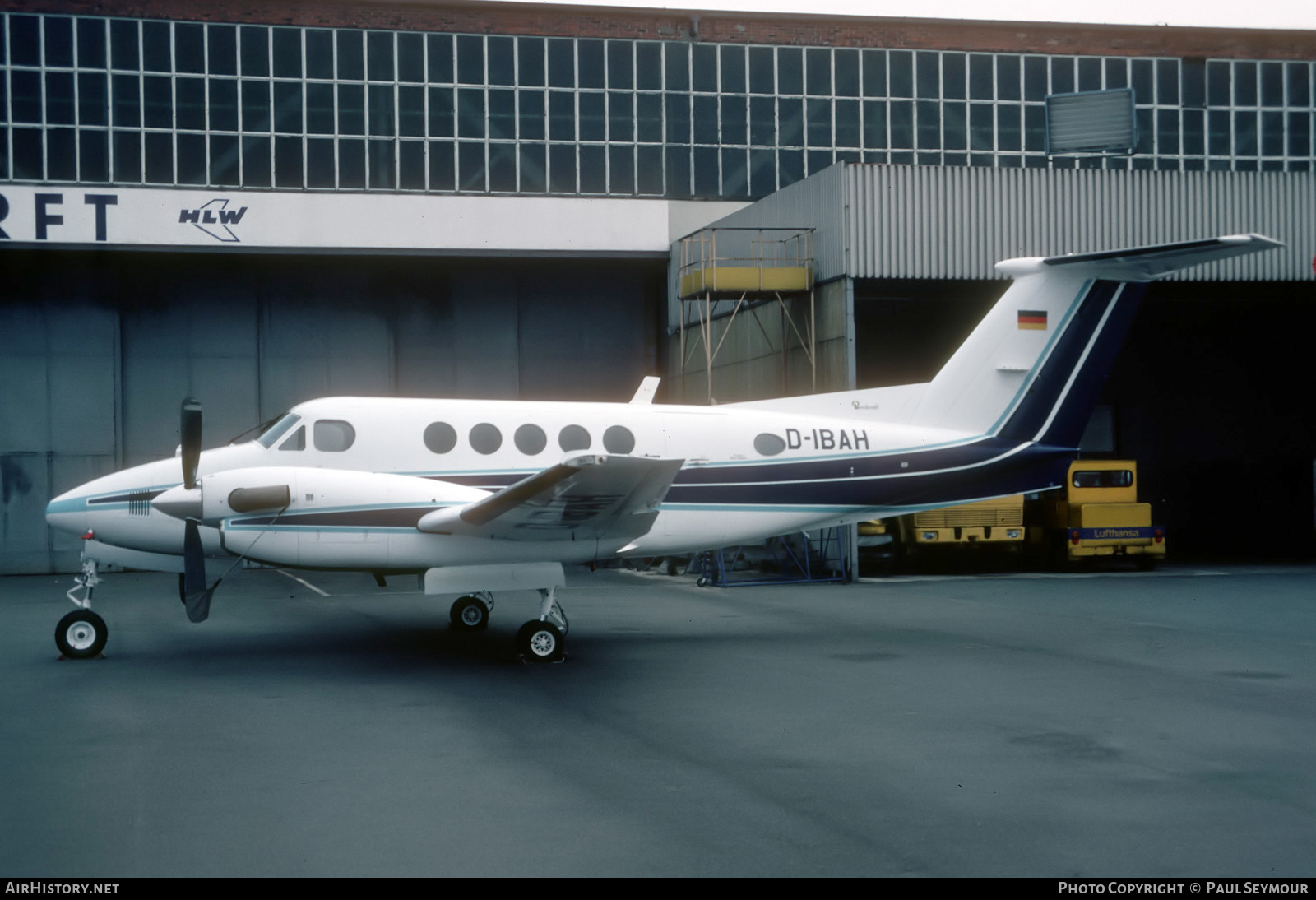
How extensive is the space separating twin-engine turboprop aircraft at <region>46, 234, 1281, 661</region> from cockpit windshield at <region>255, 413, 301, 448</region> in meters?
0.02

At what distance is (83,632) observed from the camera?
40.1ft

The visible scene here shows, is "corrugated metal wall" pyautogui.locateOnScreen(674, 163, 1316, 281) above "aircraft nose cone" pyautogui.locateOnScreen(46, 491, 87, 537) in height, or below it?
above

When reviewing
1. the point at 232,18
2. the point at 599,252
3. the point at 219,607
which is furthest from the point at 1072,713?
the point at 232,18

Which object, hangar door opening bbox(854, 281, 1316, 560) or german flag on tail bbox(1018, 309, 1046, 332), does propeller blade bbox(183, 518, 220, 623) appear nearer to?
german flag on tail bbox(1018, 309, 1046, 332)

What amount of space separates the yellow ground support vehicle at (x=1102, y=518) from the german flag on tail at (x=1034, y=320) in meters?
9.10

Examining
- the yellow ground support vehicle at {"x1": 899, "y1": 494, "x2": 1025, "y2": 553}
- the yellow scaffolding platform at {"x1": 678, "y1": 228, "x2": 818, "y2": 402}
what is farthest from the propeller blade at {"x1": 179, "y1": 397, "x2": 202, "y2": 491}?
the yellow ground support vehicle at {"x1": 899, "y1": 494, "x2": 1025, "y2": 553}

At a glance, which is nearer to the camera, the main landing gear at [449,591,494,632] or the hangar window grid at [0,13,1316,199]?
the main landing gear at [449,591,494,632]

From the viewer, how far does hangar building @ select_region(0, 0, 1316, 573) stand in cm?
2428

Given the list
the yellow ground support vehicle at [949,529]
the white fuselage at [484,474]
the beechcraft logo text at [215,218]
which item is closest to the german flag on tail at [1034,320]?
the white fuselage at [484,474]

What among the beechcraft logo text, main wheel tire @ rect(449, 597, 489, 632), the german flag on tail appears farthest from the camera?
the beechcraft logo text

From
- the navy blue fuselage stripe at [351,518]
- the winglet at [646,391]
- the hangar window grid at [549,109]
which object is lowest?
the navy blue fuselage stripe at [351,518]

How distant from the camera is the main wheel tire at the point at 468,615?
47.8 feet

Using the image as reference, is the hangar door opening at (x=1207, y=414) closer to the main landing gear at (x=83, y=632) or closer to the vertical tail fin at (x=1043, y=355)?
the vertical tail fin at (x=1043, y=355)

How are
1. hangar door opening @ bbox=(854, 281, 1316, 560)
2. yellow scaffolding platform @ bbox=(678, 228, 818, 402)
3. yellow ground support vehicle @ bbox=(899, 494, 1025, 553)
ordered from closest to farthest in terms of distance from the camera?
yellow scaffolding platform @ bbox=(678, 228, 818, 402) → yellow ground support vehicle @ bbox=(899, 494, 1025, 553) → hangar door opening @ bbox=(854, 281, 1316, 560)
